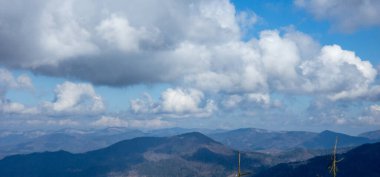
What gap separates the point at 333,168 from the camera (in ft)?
125

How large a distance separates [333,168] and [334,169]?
35 centimetres

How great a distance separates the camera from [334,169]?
3762 centimetres
